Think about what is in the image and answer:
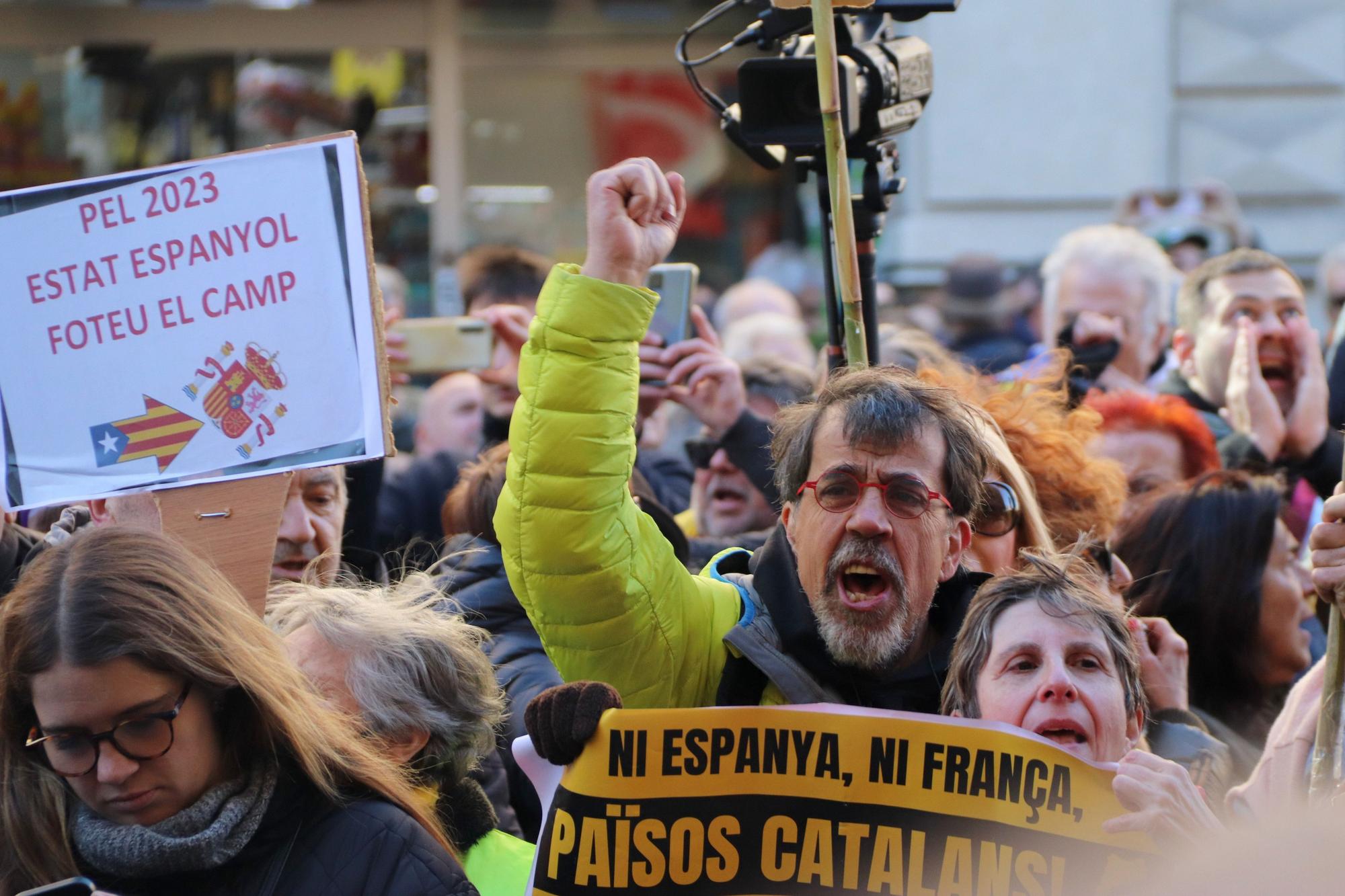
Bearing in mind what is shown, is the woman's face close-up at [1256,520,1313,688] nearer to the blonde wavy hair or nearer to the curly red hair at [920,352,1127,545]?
the curly red hair at [920,352,1127,545]

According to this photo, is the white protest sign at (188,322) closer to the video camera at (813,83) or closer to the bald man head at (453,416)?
the video camera at (813,83)

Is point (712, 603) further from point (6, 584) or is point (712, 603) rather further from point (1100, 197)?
point (1100, 197)

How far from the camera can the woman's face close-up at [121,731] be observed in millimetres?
2096

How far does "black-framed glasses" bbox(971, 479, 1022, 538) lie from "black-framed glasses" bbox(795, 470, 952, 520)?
0.34m

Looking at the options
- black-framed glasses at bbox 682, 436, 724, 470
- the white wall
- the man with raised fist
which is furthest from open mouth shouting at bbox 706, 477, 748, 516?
the white wall

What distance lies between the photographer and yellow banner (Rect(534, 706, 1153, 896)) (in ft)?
6.94

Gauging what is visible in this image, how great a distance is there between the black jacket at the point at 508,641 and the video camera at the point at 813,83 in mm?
970

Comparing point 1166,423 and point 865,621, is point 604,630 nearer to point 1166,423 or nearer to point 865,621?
point 865,621

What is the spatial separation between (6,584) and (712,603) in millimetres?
1222

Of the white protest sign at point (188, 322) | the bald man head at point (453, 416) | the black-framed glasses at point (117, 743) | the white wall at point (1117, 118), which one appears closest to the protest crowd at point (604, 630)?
the black-framed glasses at point (117, 743)

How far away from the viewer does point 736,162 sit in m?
11.4

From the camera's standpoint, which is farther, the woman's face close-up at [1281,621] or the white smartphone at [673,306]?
the white smartphone at [673,306]

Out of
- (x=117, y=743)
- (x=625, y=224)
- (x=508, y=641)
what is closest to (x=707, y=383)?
(x=508, y=641)

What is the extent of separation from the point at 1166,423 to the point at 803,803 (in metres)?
2.29
